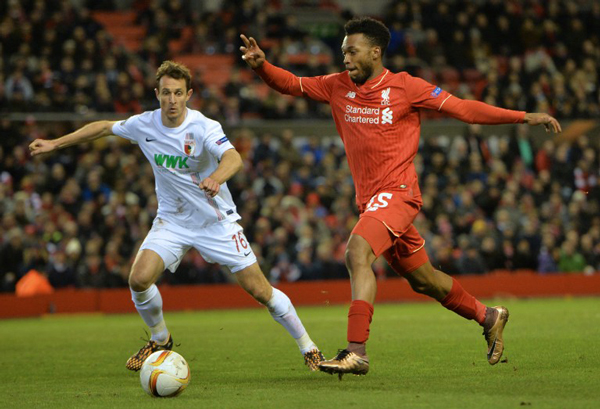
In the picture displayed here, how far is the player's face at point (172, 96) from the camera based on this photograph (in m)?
9.32

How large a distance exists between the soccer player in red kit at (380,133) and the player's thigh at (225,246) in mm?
1346

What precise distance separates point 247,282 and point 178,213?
3.08 feet

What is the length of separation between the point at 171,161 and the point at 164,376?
8.09 feet

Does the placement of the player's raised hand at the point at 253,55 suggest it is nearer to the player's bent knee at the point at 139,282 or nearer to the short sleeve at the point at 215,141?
the short sleeve at the point at 215,141

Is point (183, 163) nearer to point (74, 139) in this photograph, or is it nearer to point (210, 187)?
point (74, 139)

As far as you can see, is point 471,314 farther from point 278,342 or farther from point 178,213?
point 278,342

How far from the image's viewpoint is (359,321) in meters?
7.92

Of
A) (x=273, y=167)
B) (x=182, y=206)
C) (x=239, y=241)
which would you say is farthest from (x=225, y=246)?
(x=273, y=167)

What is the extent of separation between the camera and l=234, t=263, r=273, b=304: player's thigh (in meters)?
9.29

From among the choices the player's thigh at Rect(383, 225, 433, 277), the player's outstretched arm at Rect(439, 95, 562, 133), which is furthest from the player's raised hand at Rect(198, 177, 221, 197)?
the player's outstretched arm at Rect(439, 95, 562, 133)

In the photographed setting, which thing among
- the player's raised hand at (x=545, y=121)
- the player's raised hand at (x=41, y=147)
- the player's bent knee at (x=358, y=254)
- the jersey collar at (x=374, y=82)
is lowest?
the player's bent knee at (x=358, y=254)

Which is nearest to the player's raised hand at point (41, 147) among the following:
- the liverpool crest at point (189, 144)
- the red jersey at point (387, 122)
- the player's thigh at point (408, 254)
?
the liverpool crest at point (189, 144)

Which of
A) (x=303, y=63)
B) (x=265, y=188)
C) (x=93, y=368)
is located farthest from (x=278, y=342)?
(x=303, y=63)

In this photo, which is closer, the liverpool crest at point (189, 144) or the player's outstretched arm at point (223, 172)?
the player's outstretched arm at point (223, 172)
